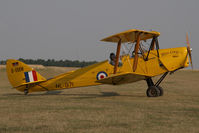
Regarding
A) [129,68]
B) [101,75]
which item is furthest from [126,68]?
[101,75]

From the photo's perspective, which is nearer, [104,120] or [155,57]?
[104,120]

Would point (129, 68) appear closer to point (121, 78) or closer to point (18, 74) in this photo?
point (121, 78)

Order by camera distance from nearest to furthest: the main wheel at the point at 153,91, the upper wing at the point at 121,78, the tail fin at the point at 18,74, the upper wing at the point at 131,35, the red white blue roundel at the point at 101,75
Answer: the upper wing at the point at 121,78, the upper wing at the point at 131,35, the main wheel at the point at 153,91, the red white blue roundel at the point at 101,75, the tail fin at the point at 18,74

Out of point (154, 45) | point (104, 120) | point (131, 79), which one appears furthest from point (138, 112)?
point (154, 45)

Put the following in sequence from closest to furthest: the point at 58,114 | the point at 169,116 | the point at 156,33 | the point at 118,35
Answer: the point at 169,116 < the point at 58,114 < the point at 118,35 < the point at 156,33

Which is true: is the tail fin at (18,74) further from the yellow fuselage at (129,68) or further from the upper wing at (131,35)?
the upper wing at (131,35)

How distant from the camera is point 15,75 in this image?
12273 millimetres

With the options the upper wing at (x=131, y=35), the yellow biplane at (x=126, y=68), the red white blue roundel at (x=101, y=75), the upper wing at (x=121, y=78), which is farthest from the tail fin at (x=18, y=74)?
the upper wing at (x=131, y=35)

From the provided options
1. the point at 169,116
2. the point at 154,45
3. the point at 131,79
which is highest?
the point at 154,45

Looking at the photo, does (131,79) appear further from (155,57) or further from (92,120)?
(92,120)

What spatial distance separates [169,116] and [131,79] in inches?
181

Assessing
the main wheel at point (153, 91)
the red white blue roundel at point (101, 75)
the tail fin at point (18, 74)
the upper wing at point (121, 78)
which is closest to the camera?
the upper wing at point (121, 78)

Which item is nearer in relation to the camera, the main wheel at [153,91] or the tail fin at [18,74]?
the main wheel at [153,91]

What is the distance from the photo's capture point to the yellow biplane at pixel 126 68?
10312 millimetres
